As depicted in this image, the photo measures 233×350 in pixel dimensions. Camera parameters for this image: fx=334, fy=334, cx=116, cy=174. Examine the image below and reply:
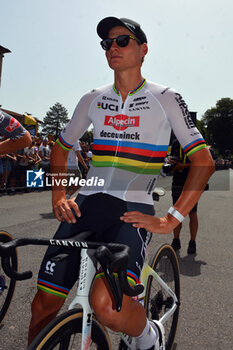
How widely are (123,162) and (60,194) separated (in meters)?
0.45

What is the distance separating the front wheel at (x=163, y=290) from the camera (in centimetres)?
247

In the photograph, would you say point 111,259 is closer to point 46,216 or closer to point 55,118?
point 46,216

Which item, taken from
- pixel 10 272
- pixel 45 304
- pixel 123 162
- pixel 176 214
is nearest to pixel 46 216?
pixel 123 162

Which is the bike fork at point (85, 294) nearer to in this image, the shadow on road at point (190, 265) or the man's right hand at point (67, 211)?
the man's right hand at point (67, 211)

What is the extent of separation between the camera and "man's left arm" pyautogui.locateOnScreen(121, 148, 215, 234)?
72.7 inches

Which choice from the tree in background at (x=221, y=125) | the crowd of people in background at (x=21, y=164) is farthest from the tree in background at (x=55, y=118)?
the crowd of people in background at (x=21, y=164)

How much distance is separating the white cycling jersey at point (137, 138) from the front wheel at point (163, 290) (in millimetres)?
666

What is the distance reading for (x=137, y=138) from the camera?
2.12 m

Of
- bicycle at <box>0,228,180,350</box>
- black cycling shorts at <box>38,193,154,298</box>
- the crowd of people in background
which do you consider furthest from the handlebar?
the crowd of people in background

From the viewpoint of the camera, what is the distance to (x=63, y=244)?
1.52 metres

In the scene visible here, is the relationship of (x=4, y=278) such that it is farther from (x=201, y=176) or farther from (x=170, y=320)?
(x=201, y=176)

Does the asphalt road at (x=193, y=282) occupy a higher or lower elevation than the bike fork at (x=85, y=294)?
lower

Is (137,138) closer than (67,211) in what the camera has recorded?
No

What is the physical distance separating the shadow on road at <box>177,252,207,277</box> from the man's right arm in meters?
3.15
